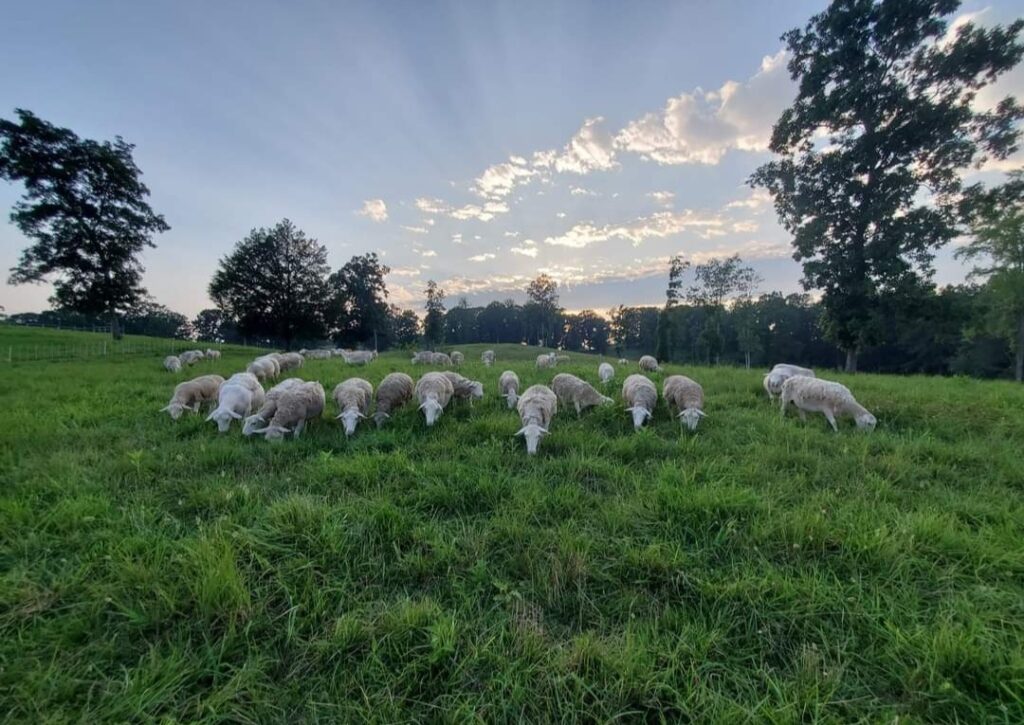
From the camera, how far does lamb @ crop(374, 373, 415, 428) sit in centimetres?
726

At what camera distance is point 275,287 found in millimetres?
40031

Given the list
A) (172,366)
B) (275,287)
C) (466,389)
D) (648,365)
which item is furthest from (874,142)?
(275,287)

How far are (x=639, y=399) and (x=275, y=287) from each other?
4295cm

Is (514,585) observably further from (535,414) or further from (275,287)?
(275,287)

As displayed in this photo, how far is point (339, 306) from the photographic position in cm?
4247

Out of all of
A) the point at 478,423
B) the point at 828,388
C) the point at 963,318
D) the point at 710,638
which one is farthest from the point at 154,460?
the point at 963,318

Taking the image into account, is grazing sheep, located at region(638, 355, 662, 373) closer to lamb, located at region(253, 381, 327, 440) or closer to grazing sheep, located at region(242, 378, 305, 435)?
lamb, located at region(253, 381, 327, 440)

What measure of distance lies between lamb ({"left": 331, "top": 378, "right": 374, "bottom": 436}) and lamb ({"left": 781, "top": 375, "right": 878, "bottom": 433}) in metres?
7.91

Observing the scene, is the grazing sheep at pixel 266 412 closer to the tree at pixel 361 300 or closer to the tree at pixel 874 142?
the tree at pixel 874 142

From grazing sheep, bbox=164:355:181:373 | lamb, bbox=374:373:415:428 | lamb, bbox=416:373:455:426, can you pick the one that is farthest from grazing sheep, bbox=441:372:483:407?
grazing sheep, bbox=164:355:181:373

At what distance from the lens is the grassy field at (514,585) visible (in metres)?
2.13

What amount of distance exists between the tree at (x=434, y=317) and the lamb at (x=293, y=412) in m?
58.7

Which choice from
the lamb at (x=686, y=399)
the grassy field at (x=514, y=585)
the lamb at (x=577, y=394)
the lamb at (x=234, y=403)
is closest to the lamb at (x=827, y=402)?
the grassy field at (x=514, y=585)

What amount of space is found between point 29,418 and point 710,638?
37.0ft
